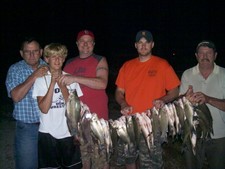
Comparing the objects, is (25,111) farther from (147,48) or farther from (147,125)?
(147,48)

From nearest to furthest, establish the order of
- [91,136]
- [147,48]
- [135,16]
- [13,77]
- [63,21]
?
1. [91,136]
2. [13,77]
3. [147,48]
4. [63,21]
5. [135,16]

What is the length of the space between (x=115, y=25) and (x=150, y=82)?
5428cm

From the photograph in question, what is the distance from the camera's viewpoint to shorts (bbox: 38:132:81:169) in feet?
14.6

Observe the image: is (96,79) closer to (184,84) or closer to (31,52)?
(31,52)

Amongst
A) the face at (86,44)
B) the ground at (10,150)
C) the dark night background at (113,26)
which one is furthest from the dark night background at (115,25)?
the face at (86,44)

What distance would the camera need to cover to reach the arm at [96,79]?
425cm

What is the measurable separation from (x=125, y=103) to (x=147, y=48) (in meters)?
1.00

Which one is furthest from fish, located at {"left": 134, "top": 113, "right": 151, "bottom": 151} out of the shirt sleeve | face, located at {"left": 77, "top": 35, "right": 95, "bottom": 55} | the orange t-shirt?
face, located at {"left": 77, "top": 35, "right": 95, "bottom": 55}

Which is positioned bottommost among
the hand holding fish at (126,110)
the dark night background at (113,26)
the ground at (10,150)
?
the ground at (10,150)

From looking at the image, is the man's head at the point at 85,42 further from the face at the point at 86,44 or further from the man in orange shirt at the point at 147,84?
the man in orange shirt at the point at 147,84

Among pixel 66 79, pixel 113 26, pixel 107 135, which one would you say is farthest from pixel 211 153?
pixel 113 26

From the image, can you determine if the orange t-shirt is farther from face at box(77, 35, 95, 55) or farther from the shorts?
the shorts

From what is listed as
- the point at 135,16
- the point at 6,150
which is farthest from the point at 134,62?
the point at 135,16

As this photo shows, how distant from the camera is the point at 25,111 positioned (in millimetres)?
4648
